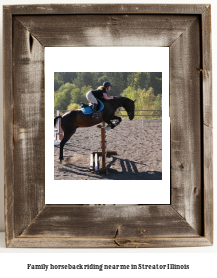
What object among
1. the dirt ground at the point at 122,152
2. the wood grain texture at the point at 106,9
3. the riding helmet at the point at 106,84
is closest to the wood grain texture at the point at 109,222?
the dirt ground at the point at 122,152

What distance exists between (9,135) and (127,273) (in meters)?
0.68

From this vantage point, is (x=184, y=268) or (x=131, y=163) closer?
(x=184, y=268)

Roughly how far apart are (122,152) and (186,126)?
0.28m

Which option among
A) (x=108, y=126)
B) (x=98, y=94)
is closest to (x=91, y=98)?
(x=98, y=94)

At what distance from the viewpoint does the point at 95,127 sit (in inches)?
46.8

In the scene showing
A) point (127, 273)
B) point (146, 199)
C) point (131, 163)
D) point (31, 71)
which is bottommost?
point (127, 273)

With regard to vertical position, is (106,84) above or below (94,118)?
above

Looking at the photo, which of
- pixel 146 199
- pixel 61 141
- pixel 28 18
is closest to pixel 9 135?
pixel 61 141

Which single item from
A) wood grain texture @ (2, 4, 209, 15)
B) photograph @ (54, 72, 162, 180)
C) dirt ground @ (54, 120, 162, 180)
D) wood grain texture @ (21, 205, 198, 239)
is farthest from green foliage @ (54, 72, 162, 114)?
wood grain texture @ (21, 205, 198, 239)

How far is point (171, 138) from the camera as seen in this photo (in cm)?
115

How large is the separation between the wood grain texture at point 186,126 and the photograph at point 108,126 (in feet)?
0.21

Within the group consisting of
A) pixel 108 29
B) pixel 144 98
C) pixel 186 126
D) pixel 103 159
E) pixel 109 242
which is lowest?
pixel 109 242

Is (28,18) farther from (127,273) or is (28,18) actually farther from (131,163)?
(127,273)

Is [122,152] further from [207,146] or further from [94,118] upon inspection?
[207,146]
